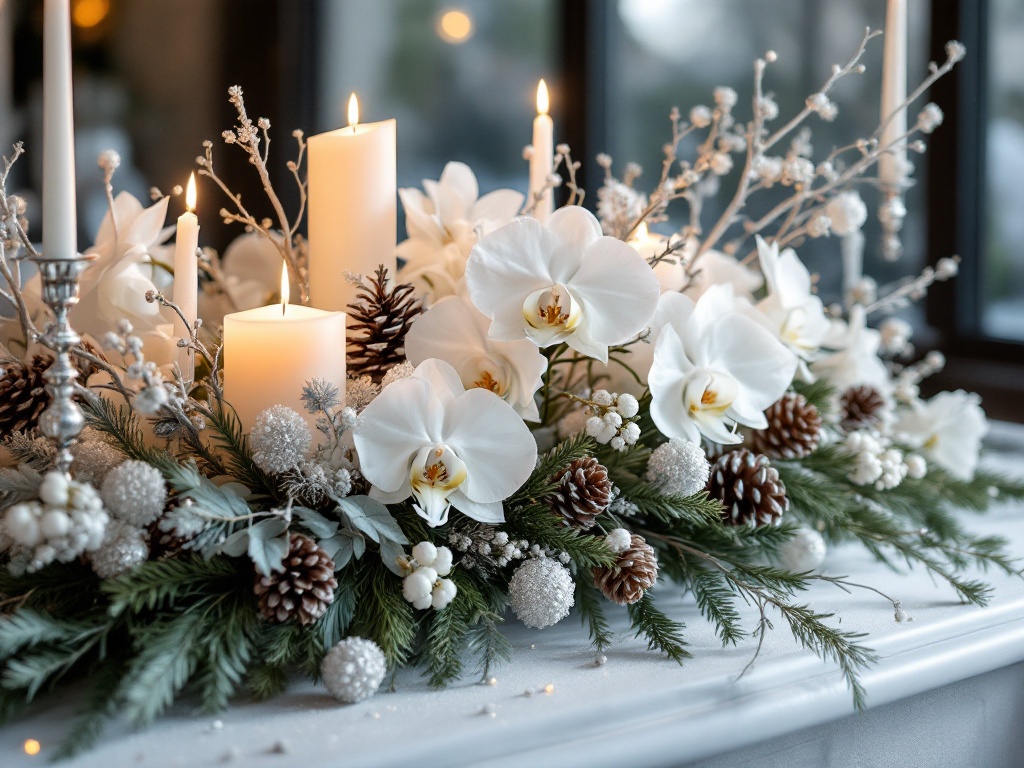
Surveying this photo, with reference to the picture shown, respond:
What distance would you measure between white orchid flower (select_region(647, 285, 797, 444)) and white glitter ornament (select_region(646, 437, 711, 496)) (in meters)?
0.02

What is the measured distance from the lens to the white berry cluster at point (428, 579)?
58 cm

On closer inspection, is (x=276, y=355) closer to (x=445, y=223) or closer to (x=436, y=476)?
(x=436, y=476)

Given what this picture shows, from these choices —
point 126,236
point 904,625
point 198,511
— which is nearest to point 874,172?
point 904,625

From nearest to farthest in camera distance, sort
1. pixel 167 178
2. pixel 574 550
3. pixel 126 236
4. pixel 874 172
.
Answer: pixel 574 550 < pixel 126 236 < pixel 874 172 < pixel 167 178

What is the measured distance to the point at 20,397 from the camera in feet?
2.18

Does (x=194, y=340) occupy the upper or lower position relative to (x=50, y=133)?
lower

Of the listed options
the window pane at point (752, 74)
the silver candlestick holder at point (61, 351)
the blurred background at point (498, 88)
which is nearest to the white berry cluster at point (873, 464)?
the silver candlestick holder at point (61, 351)

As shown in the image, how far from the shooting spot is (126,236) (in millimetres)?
759

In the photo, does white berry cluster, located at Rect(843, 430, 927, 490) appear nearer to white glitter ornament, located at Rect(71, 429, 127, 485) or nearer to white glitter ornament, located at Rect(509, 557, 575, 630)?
white glitter ornament, located at Rect(509, 557, 575, 630)

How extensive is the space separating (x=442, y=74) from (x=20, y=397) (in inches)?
74.3

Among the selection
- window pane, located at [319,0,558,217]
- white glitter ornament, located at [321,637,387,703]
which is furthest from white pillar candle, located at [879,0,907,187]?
window pane, located at [319,0,558,217]

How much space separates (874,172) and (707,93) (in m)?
0.50

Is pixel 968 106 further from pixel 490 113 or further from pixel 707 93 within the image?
pixel 490 113

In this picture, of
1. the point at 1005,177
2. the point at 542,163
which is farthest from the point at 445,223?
the point at 1005,177
